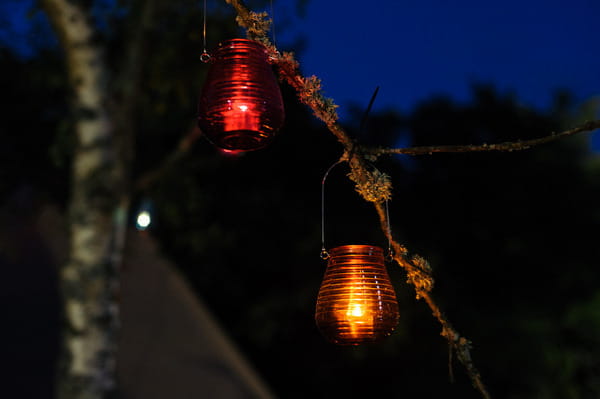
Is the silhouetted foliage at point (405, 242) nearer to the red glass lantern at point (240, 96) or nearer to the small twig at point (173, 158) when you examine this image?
the small twig at point (173, 158)

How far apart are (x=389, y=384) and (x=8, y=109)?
6.11m

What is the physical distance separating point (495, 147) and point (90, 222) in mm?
3534

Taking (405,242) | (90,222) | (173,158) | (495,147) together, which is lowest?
(495,147)

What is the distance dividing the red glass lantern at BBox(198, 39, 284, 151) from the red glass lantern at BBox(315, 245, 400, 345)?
17.4 inches

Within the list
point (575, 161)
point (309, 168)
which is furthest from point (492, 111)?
point (309, 168)

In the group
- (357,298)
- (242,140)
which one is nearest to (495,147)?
(357,298)

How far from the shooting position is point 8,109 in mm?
7762

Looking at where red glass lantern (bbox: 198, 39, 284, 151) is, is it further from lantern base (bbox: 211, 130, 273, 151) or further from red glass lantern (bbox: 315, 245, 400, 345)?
red glass lantern (bbox: 315, 245, 400, 345)

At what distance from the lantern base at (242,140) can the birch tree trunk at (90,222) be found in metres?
2.86

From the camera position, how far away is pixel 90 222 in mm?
4734

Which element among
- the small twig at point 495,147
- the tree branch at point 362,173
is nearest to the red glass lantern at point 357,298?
the tree branch at point 362,173

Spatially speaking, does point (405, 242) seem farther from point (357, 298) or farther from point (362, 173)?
point (362, 173)

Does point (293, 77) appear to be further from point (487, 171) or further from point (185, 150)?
point (487, 171)

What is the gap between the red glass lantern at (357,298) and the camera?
2.08 meters
